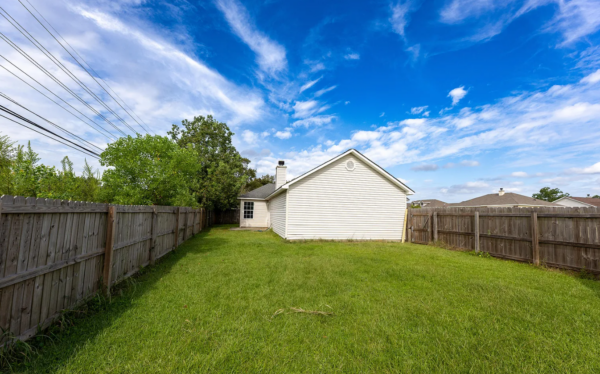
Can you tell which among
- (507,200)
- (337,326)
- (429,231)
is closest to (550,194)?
(507,200)

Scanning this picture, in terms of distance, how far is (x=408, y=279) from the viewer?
5.35 metres

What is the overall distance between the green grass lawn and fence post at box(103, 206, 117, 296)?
0.36 m

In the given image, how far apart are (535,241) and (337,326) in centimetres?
758

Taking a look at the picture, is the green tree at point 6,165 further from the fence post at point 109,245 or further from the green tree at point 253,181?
the green tree at point 253,181

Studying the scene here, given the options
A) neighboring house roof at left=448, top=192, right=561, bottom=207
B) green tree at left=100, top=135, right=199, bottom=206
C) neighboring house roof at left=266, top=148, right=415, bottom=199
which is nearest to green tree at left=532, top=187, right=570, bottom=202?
neighboring house roof at left=448, top=192, right=561, bottom=207

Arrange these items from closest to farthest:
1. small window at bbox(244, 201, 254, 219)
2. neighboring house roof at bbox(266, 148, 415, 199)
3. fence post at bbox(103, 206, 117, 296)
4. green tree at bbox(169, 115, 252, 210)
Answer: fence post at bbox(103, 206, 117, 296)
neighboring house roof at bbox(266, 148, 415, 199)
small window at bbox(244, 201, 254, 219)
green tree at bbox(169, 115, 252, 210)

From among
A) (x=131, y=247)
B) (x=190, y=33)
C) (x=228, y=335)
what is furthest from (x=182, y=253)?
(x=190, y=33)

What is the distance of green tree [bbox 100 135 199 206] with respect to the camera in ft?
29.8

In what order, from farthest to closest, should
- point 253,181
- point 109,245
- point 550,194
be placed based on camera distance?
1. point 550,194
2. point 253,181
3. point 109,245

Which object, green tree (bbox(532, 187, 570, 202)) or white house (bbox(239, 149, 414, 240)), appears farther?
green tree (bbox(532, 187, 570, 202))

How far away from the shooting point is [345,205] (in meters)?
12.1

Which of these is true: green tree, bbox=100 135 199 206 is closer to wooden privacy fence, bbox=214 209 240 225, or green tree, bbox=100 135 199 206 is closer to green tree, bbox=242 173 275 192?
wooden privacy fence, bbox=214 209 240 225

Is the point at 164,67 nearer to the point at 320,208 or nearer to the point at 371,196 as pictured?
the point at 320,208

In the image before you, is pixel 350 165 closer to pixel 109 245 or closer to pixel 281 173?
pixel 281 173
